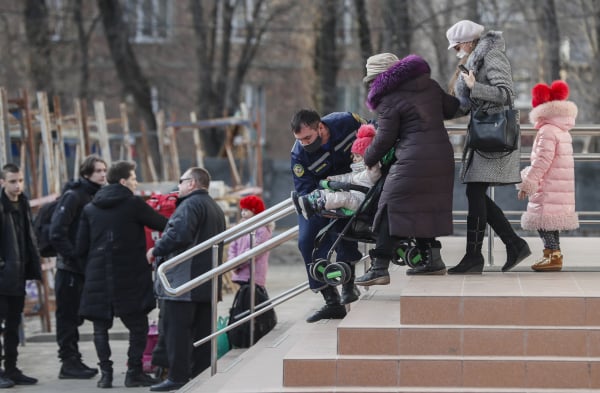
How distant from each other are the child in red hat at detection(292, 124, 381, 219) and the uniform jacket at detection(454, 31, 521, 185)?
629 mm

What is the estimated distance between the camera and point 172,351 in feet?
30.3

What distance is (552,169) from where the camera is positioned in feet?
26.8

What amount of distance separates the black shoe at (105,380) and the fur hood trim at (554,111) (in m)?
3.96

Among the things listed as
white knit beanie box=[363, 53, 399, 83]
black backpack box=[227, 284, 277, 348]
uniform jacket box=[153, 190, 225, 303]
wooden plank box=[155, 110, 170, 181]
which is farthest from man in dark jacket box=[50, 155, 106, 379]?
wooden plank box=[155, 110, 170, 181]

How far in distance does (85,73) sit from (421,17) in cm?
970

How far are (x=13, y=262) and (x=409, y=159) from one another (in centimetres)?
418

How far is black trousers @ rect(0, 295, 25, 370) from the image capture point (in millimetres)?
10164

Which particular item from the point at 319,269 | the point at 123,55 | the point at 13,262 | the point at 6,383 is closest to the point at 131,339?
the point at 6,383

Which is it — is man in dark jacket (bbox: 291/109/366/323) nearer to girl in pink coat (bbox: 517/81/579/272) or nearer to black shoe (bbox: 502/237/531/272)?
black shoe (bbox: 502/237/531/272)

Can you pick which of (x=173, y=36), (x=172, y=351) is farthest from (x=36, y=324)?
(x=173, y=36)

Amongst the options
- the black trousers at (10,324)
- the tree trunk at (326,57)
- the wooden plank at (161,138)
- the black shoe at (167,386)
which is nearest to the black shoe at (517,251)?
the black shoe at (167,386)

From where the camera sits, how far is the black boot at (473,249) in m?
7.82

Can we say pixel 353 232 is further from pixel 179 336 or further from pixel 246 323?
pixel 246 323

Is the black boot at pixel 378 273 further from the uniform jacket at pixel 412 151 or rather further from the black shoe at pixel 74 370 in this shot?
the black shoe at pixel 74 370
